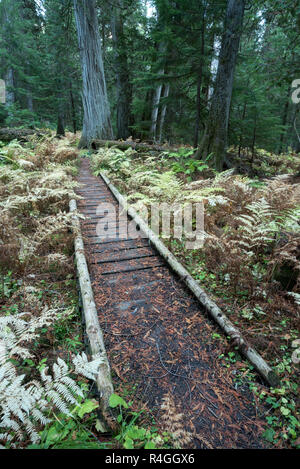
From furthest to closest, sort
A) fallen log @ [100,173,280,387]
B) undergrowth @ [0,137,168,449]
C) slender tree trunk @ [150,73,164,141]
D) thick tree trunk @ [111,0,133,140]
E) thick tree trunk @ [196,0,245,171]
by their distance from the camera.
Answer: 1. slender tree trunk @ [150,73,164,141]
2. thick tree trunk @ [111,0,133,140]
3. thick tree trunk @ [196,0,245,171]
4. fallen log @ [100,173,280,387]
5. undergrowth @ [0,137,168,449]

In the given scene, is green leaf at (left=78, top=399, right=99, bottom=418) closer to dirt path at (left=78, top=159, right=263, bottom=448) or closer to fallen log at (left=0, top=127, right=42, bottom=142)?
dirt path at (left=78, top=159, right=263, bottom=448)

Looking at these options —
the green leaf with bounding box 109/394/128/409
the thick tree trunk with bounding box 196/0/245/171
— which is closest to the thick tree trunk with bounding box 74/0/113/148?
the thick tree trunk with bounding box 196/0/245/171

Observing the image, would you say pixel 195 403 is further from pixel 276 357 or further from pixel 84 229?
pixel 84 229

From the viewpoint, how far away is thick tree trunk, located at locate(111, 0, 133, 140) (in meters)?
14.2

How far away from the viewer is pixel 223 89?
27.2ft

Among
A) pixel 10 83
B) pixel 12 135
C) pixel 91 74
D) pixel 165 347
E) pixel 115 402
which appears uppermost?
pixel 10 83

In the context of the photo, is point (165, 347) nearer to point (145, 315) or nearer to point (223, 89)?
point (145, 315)

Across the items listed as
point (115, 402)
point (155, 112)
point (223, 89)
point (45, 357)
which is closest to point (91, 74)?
point (155, 112)

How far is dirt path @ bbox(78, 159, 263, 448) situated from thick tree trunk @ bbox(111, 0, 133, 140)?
46.7 ft

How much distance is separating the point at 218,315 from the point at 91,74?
1342 centimetres

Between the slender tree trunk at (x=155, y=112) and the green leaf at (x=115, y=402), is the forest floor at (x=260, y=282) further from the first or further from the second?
the slender tree trunk at (x=155, y=112)

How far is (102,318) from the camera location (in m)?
2.96

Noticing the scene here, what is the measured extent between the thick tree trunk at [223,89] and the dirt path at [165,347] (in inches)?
245

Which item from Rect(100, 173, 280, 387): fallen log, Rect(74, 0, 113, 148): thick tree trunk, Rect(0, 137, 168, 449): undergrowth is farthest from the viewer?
Rect(74, 0, 113, 148): thick tree trunk
